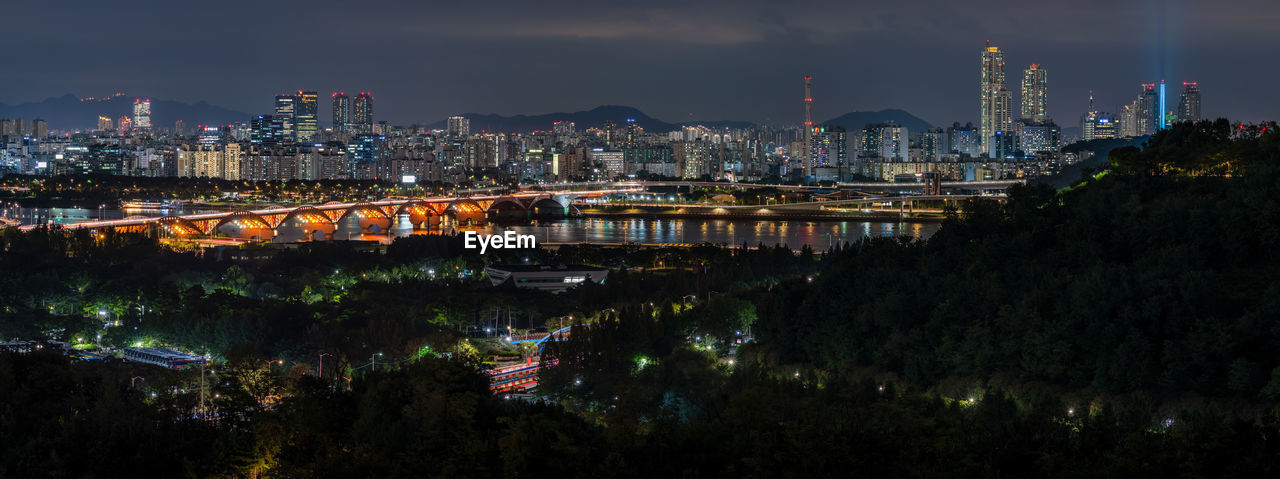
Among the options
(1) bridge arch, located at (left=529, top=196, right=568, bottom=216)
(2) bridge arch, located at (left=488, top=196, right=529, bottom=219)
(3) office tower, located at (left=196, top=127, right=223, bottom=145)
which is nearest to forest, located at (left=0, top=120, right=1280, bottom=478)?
(2) bridge arch, located at (left=488, top=196, right=529, bottom=219)

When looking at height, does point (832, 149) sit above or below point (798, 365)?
above

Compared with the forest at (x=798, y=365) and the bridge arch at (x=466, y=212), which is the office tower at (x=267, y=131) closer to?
the bridge arch at (x=466, y=212)

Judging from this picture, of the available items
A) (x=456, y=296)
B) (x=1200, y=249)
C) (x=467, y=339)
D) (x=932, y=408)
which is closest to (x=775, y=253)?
(x=456, y=296)

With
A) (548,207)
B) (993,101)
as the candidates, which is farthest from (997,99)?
(548,207)

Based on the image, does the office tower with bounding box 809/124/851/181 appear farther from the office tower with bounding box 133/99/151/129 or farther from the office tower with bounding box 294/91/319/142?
the office tower with bounding box 133/99/151/129

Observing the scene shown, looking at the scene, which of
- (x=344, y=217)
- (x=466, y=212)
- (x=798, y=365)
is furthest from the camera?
(x=466, y=212)

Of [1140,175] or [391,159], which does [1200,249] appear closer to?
[1140,175]

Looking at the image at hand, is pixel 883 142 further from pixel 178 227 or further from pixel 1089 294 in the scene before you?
pixel 1089 294
